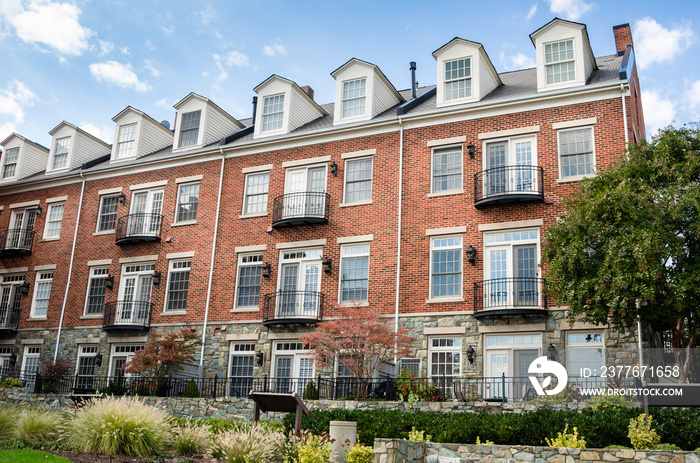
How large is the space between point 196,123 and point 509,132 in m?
13.8

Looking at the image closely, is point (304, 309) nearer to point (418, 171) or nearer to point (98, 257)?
point (418, 171)

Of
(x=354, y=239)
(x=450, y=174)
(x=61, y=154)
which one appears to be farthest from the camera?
(x=61, y=154)

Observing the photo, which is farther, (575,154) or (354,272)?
(354,272)

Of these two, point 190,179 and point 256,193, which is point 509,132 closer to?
point 256,193

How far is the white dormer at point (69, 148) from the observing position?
32.3 meters

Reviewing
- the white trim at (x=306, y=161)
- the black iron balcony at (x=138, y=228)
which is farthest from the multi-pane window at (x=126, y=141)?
the white trim at (x=306, y=161)

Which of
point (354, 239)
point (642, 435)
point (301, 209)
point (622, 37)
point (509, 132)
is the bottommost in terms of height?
point (642, 435)

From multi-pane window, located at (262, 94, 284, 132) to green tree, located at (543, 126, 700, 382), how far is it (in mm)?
12990

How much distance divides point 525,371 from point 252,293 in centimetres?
1045

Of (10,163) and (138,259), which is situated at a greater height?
(10,163)

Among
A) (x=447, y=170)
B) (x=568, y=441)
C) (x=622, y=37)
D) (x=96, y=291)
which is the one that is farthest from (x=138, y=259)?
(x=622, y=37)

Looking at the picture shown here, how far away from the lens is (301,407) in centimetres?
1448

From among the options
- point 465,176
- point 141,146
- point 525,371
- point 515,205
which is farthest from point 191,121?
point 525,371

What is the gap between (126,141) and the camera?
30.8m
